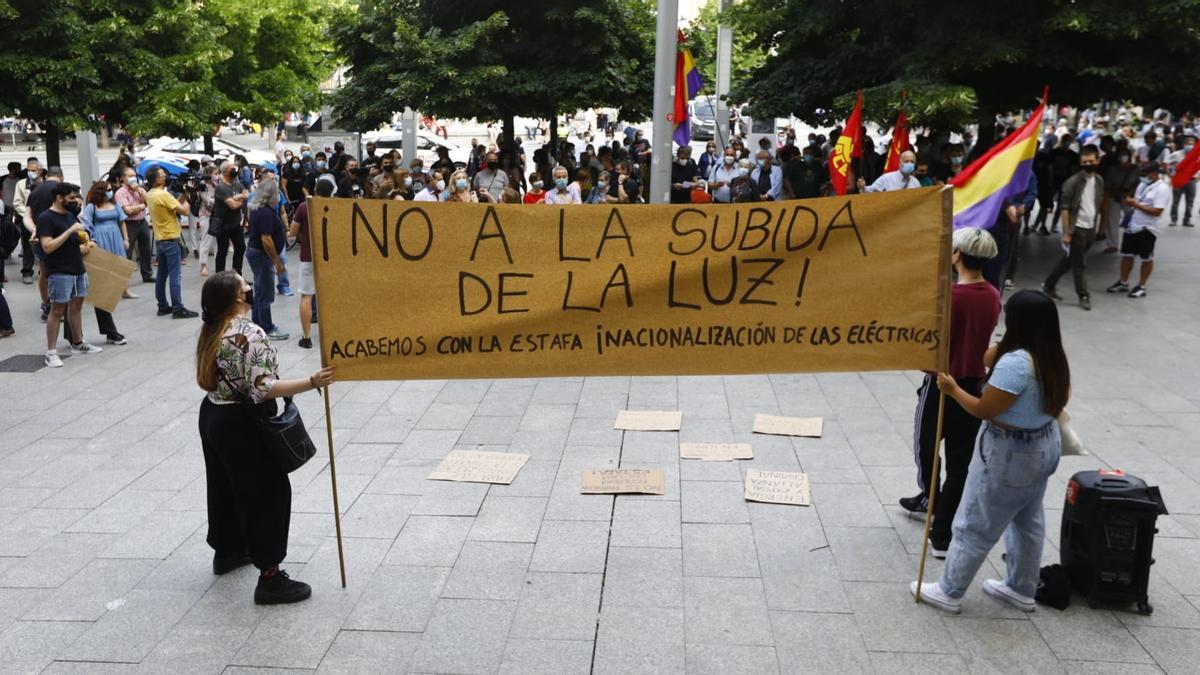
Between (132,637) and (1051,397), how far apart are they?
14.2ft

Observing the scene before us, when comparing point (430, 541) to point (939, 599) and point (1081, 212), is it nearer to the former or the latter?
point (939, 599)

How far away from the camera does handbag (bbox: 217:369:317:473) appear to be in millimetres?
4949

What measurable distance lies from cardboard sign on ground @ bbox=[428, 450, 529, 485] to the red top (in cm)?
299

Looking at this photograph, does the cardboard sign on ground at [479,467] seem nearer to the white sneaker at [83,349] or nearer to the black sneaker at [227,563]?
the black sneaker at [227,563]

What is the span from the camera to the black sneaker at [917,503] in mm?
6277

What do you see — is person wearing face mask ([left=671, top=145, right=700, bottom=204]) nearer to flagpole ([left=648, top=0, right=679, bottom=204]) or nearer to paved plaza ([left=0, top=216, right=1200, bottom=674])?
flagpole ([left=648, top=0, right=679, bottom=204])

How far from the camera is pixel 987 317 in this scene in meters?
5.44

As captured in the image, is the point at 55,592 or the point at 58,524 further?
the point at 58,524

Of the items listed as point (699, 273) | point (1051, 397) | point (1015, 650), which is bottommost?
point (1015, 650)

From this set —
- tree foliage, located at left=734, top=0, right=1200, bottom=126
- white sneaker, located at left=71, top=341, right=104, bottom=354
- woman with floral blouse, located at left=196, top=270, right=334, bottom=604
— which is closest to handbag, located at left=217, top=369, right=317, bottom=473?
woman with floral blouse, located at left=196, top=270, right=334, bottom=604

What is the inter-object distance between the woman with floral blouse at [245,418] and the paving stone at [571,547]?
128 centimetres

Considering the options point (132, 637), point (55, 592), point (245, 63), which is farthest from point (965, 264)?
point (245, 63)

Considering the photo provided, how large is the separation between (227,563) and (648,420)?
3640mm

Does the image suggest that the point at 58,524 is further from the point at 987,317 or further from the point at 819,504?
the point at 987,317
